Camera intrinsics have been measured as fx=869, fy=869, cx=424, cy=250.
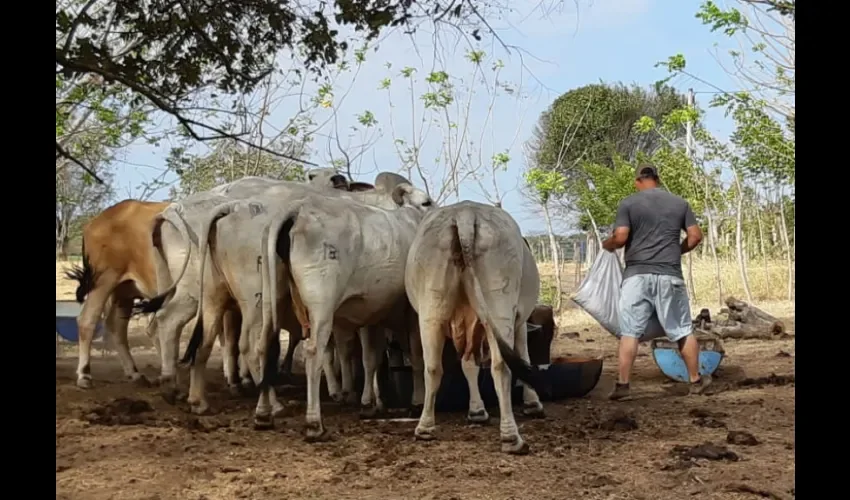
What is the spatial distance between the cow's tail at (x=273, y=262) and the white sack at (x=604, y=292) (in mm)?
3143

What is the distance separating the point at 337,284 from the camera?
5758 millimetres

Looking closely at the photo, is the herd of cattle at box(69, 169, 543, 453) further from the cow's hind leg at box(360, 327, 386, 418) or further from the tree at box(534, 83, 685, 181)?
the tree at box(534, 83, 685, 181)

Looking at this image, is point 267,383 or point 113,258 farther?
point 113,258

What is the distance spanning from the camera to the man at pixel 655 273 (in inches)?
279

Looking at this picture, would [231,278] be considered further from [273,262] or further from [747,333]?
[747,333]

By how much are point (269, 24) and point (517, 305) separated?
295 cm

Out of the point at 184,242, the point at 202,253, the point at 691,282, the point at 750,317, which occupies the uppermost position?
the point at 184,242

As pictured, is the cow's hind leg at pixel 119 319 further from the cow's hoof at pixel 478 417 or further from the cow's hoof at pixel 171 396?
the cow's hoof at pixel 478 417

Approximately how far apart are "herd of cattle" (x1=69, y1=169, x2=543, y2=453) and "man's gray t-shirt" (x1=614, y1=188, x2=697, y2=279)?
1364 millimetres

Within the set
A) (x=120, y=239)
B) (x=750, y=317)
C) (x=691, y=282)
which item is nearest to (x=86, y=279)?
(x=120, y=239)

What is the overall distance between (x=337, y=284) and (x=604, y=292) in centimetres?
310

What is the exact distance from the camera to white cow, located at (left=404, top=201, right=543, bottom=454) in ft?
17.6
